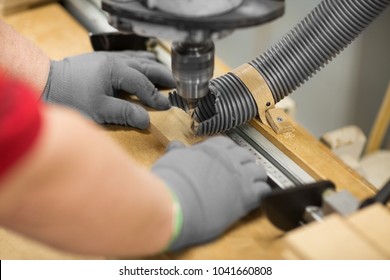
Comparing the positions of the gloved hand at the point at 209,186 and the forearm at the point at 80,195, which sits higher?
the forearm at the point at 80,195

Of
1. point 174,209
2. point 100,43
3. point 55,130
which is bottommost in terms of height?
point 100,43

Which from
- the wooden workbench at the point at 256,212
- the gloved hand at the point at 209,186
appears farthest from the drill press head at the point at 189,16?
the wooden workbench at the point at 256,212

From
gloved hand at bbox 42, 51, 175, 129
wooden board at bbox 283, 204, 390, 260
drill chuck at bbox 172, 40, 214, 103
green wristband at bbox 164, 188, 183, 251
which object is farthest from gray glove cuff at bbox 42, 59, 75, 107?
wooden board at bbox 283, 204, 390, 260

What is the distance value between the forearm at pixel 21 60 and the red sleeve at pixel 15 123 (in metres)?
0.47

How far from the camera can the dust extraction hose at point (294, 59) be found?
0.83 meters

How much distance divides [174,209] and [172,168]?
72mm

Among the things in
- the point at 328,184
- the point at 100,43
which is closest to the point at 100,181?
the point at 328,184

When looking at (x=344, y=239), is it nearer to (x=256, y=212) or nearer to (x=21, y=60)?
Answer: (x=256, y=212)

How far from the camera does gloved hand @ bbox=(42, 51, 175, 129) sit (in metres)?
0.94

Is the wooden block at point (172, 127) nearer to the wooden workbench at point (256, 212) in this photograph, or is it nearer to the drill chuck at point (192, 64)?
the wooden workbench at point (256, 212)

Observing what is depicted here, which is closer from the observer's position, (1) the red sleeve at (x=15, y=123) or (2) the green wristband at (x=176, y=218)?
(1) the red sleeve at (x=15, y=123)

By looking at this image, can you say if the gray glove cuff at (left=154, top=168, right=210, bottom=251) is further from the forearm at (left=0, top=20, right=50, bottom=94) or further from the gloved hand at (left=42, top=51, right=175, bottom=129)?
the forearm at (left=0, top=20, right=50, bottom=94)

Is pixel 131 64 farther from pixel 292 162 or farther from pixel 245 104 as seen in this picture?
pixel 292 162
